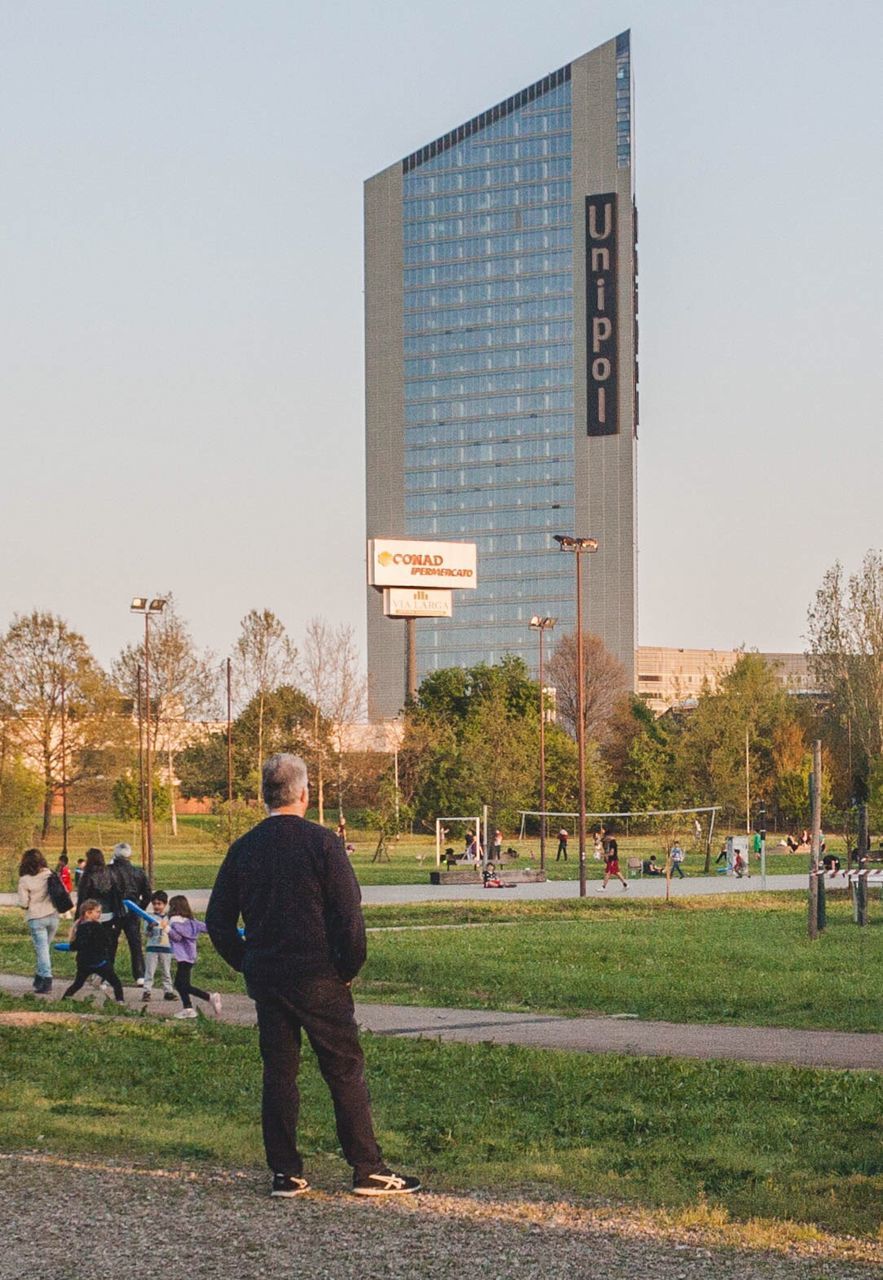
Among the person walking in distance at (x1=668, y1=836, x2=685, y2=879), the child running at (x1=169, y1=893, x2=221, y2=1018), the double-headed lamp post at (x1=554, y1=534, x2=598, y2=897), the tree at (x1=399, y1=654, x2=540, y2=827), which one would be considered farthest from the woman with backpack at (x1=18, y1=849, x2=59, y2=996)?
the tree at (x1=399, y1=654, x2=540, y2=827)

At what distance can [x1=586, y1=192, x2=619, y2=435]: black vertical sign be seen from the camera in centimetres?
17375

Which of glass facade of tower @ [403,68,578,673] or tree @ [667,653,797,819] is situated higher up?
glass facade of tower @ [403,68,578,673]

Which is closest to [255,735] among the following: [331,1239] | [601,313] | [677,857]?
[677,857]

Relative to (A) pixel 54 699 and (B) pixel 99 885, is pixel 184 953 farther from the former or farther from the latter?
(A) pixel 54 699

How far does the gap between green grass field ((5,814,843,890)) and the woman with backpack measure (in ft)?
86.0

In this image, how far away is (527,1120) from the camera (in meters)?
8.91

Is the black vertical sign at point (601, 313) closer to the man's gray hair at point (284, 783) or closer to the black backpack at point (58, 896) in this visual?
the black backpack at point (58, 896)

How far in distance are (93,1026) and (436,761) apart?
64.8 m

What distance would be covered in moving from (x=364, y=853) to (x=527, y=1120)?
61.4m

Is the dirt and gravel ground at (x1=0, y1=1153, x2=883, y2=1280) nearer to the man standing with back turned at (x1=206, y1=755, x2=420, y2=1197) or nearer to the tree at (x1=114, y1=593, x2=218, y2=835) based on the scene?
the man standing with back turned at (x1=206, y1=755, x2=420, y2=1197)

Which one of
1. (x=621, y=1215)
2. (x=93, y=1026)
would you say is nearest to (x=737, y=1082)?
(x=621, y=1215)

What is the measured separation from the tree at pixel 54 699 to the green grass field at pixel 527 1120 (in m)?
69.0

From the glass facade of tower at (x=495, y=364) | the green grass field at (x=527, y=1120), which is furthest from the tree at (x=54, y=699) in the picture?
the glass facade of tower at (x=495, y=364)

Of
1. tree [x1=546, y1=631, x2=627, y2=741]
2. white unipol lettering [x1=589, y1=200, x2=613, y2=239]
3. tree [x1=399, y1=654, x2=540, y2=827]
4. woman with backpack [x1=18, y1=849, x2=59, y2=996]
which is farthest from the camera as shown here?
white unipol lettering [x1=589, y1=200, x2=613, y2=239]
